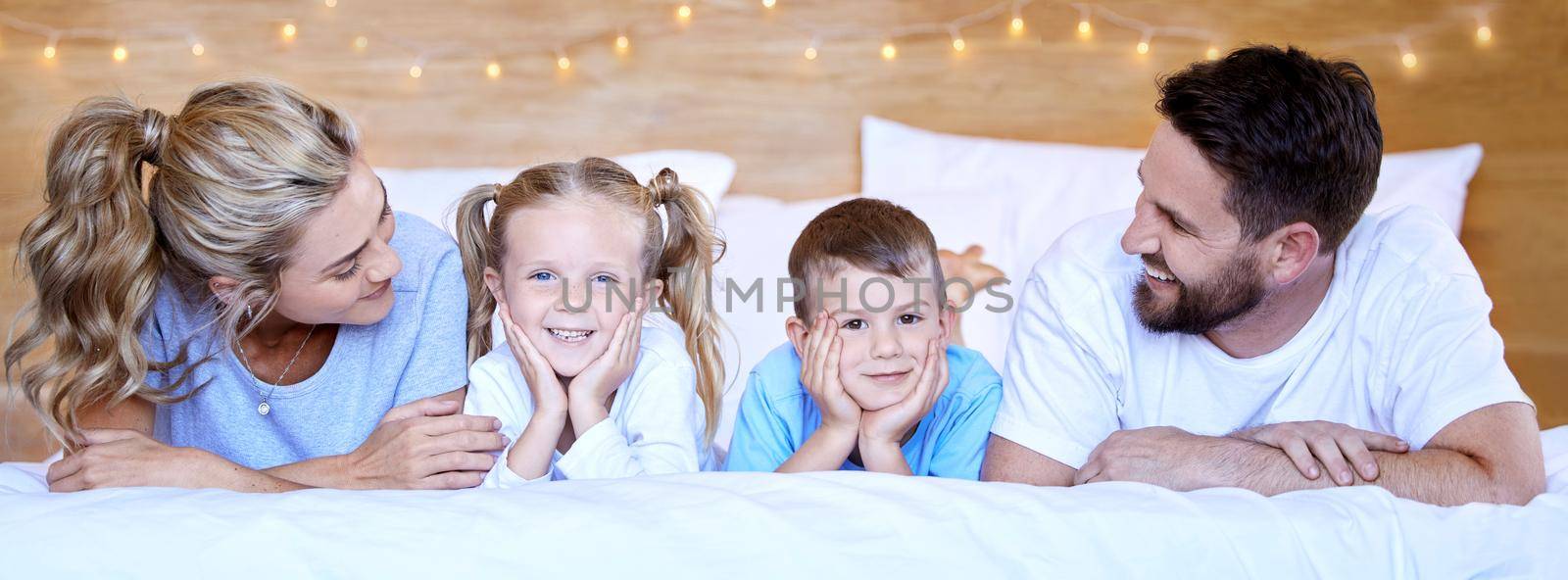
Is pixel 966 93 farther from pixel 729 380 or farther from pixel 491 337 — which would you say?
pixel 491 337

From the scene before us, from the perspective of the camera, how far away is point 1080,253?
4.96 feet

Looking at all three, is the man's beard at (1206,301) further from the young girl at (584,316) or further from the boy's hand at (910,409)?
the young girl at (584,316)

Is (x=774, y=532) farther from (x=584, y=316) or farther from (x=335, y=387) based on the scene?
(x=335, y=387)

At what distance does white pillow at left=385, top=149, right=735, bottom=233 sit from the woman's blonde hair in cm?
68

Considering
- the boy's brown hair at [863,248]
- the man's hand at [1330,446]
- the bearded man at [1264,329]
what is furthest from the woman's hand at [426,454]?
the man's hand at [1330,446]

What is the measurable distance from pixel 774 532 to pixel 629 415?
539 mm

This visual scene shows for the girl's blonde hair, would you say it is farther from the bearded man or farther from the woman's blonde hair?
the bearded man

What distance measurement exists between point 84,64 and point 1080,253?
79.0 inches

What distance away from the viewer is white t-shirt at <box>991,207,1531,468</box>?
1368mm

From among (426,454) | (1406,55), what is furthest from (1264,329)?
(1406,55)

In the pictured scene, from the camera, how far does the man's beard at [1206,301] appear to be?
4.57 ft

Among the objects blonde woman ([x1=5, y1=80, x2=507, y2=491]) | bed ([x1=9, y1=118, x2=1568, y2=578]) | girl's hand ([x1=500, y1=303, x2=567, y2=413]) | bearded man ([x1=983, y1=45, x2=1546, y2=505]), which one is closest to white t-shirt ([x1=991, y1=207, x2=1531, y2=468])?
bearded man ([x1=983, y1=45, x2=1546, y2=505])

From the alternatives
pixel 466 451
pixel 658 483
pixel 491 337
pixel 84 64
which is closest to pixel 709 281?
pixel 491 337

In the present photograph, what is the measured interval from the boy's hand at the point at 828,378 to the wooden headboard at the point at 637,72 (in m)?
0.99
